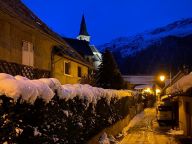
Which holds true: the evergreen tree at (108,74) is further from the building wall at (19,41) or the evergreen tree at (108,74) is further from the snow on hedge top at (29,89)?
the snow on hedge top at (29,89)

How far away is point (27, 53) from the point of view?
58.8 ft

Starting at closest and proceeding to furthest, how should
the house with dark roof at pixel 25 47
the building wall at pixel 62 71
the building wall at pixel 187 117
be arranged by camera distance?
the house with dark roof at pixel 25 47, the building wall at pixel 187 117, the building wall at pixel 62 71

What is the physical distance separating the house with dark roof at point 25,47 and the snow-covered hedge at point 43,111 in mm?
4340

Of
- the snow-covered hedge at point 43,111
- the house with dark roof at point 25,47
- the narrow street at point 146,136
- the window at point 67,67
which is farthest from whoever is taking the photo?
the window at point 67,67

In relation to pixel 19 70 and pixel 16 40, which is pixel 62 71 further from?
pixel 19 70

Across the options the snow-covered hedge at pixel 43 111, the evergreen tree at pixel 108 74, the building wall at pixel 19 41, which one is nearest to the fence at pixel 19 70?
the building wall at pixel 19 41

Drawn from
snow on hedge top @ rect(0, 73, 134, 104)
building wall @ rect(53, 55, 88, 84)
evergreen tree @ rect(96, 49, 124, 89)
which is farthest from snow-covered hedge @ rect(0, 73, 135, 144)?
evergreen tree @ rect(96, 49, 124, 89)

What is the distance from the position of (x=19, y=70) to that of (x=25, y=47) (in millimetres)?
2613

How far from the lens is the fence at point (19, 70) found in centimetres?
1371

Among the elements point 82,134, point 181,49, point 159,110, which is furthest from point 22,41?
point 181,49

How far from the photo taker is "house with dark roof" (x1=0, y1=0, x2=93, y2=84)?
14.7 meters

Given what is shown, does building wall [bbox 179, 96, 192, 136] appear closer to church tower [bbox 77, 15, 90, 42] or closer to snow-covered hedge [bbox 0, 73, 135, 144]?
snow-covered hedge [bbox 0, 73, 135, 144]

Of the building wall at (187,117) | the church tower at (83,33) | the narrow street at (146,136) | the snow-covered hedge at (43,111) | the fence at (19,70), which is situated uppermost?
the church tower at (83,33)

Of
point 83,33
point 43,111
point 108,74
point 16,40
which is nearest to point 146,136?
point 16,40
